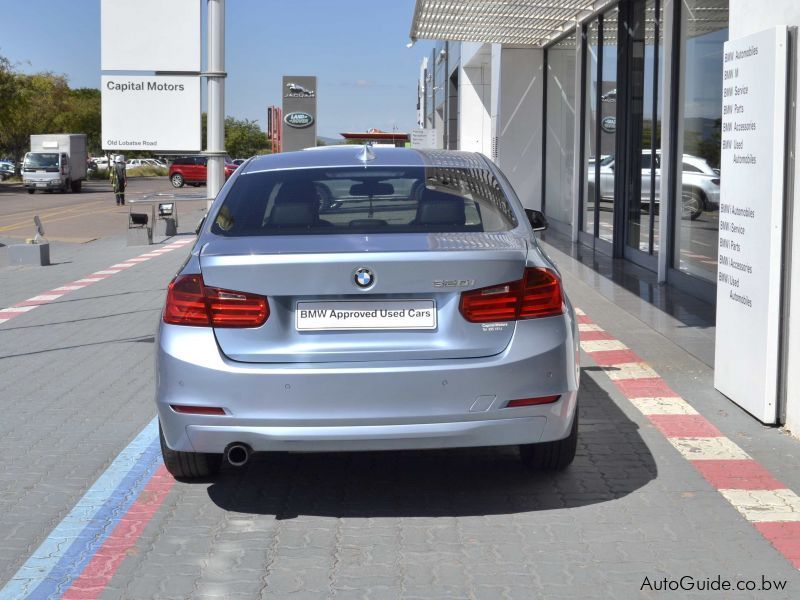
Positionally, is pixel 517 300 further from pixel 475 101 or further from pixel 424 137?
pixel 424 137

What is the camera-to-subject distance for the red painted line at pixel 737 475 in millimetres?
5594

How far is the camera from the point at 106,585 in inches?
171

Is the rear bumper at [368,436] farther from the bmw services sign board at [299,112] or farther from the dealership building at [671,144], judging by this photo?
the bmw services sign board at [299,112]

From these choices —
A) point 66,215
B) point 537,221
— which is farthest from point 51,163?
point 537,221

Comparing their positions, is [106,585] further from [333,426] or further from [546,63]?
[546,63]

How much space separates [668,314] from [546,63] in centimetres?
1482

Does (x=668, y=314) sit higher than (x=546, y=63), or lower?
lower

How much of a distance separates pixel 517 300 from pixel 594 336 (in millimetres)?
5426

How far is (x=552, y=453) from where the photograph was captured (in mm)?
5688

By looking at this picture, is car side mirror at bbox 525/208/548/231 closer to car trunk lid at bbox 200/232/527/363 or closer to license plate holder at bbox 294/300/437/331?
car trunk lid at bbox 200/232/527/363

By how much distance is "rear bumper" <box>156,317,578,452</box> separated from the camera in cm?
479

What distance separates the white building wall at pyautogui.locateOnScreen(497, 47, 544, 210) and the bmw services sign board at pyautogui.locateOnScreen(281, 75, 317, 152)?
1926 centimetres

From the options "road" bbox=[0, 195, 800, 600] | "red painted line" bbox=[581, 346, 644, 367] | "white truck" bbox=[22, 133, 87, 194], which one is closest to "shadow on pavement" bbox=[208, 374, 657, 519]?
"road" bbox=[0, 195, 800, 600]

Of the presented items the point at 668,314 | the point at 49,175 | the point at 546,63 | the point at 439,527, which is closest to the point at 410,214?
the point at 439,527
